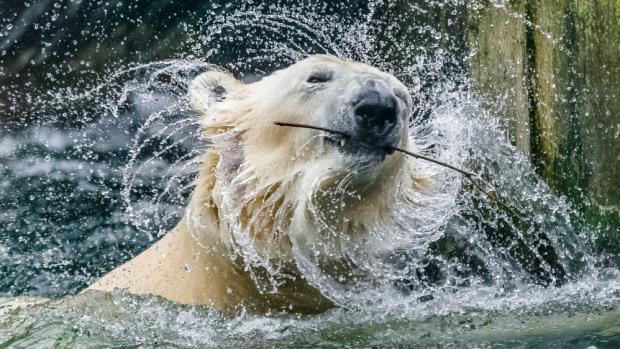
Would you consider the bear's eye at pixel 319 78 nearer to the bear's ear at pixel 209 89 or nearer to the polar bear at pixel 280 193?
the polar bear at pixel 280 193

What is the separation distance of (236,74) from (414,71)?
2.19 m

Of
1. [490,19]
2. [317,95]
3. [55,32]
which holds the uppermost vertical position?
[55,32]

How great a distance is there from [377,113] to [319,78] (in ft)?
1.43

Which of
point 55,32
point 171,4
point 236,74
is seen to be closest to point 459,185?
point 236,74

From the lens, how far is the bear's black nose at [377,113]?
3045mm

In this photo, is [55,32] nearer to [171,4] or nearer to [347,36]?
[171,4]

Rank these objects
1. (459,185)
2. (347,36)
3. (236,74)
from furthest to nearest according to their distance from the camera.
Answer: (236,74), (347,36), (459,185)

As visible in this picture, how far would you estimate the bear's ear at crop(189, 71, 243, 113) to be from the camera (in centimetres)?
377

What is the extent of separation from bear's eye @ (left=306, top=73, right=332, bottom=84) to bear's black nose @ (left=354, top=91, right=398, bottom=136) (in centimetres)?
34

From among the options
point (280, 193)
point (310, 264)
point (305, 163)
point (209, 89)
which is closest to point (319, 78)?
point (305, 163)

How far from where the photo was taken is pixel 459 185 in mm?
4039

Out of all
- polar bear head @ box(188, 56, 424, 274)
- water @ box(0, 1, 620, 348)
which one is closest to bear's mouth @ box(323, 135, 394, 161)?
polar bear head @ box(188, 56, 424, 274)

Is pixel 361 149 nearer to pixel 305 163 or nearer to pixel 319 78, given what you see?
pixel 305 163

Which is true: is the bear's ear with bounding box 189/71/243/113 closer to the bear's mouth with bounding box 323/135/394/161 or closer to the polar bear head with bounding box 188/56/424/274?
the polar bear head with bounding box 188/56/424/274
